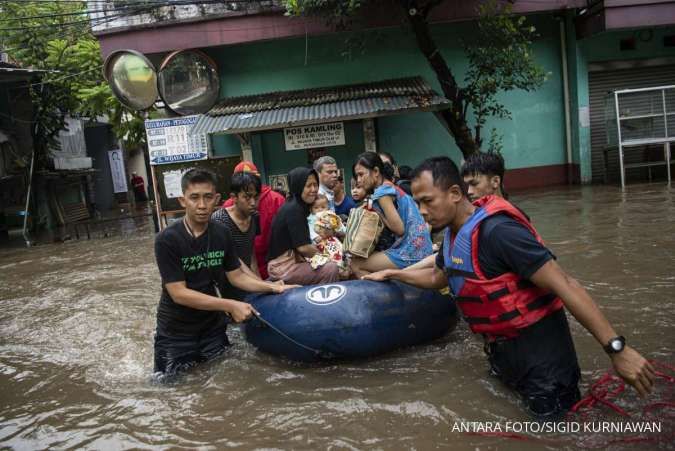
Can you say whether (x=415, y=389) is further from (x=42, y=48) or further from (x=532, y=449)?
(x=42, y=48)

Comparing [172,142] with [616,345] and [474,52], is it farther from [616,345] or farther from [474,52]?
[616,345]

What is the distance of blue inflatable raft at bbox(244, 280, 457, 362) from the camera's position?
13.0 feet

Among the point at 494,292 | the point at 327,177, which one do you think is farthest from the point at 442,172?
the point at 327,177

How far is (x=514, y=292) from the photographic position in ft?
8.87

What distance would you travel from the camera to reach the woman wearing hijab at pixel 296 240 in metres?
4.57

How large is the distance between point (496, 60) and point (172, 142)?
7.00m

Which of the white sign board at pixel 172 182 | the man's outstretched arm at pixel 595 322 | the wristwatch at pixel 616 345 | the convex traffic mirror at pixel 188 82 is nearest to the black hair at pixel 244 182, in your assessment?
the man's outstretched arm at pixel 595 322

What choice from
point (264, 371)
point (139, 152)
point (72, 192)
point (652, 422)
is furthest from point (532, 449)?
point (139, 152)

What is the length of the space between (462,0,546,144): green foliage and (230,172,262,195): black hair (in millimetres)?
8249

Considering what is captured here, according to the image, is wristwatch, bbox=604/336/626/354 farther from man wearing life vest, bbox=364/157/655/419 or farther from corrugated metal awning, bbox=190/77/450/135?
corrugated metal awning, bbox=190/77/450/135

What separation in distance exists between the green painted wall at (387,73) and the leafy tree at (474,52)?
80cm

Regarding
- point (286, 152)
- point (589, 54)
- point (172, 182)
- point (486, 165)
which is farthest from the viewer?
point (286, 152)

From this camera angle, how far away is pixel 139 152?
28859mm

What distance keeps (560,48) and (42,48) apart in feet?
48.0
